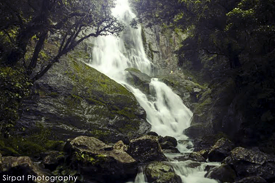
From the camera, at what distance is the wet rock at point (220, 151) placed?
473 inches

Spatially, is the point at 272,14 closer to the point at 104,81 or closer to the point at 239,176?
the point at 239,176

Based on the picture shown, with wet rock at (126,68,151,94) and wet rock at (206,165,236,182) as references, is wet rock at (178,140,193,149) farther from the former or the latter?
wet rock at (126,68,151,94)

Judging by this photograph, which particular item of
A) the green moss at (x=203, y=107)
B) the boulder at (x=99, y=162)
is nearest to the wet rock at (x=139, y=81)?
the green moss at (x=203, y=107)

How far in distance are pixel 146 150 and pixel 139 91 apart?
495 inches

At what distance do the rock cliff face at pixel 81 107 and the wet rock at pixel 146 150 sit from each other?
255 cm

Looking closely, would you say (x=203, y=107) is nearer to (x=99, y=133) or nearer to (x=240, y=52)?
(x=240, y=52)

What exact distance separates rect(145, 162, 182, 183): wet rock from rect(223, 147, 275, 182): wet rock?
2561 millimetres

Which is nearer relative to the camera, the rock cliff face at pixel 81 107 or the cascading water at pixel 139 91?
the rock cliff face at pixel 81 107

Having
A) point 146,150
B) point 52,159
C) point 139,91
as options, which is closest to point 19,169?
point 52,159

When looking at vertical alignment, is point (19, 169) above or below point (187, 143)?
below

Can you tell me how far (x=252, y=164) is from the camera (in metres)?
9.38

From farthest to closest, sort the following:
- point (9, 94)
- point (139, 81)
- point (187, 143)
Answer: point (139, 81) → point (187, 143) → point (9, 94)

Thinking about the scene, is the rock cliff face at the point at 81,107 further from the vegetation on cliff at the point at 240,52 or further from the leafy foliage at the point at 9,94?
the vegetation on cliff at the point at 240,52

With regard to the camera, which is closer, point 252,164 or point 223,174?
point 252,164
